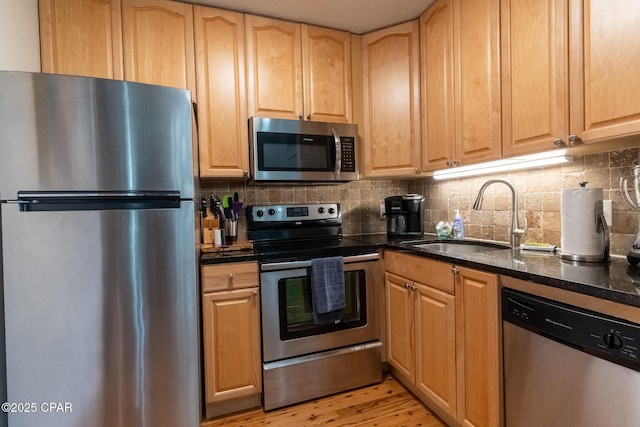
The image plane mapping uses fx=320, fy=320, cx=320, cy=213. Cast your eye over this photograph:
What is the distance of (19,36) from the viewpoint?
1429 mm

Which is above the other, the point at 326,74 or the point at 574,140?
the point at 326,74

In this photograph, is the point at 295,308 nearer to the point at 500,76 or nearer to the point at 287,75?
the point at 287,75

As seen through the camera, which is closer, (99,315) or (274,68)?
(99,315)

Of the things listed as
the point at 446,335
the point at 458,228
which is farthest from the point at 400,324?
the point at 458,228

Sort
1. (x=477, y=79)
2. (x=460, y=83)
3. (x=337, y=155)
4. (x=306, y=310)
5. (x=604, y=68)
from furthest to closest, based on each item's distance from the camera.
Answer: (x=337, y=155) → (x=306, y=310) → (x=460, y=83) → (x=477, y=79) → (x=604, y=68)

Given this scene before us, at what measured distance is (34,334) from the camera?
1123mm

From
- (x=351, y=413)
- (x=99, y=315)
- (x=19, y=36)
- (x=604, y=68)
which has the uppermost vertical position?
(x=19, y=36)

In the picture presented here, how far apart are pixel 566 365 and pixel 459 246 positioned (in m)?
1.10

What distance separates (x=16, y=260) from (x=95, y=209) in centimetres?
30

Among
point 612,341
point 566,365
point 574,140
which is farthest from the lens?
point 574,140

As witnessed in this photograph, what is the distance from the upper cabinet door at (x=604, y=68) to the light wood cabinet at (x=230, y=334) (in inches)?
64.8

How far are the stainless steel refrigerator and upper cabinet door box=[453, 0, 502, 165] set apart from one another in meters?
1.42

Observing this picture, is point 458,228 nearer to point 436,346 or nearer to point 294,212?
point 436,346

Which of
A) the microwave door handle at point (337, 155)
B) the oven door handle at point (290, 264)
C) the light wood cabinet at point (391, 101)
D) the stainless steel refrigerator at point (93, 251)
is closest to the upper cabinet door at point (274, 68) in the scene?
the microwave door handle at point (337, 155)
